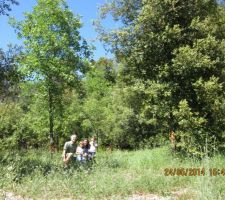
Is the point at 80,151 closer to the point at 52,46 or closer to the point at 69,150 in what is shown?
the point at 69,150

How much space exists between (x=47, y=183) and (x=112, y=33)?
10078 millimetres

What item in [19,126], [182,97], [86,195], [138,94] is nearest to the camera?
[86,195]

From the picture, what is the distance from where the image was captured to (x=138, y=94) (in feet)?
63.9

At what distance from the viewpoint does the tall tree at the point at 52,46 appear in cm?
2316

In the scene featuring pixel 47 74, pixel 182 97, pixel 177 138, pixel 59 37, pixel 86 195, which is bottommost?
pixel 86 195

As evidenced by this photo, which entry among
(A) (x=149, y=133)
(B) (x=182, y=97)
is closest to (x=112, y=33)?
(B) (x=182, y=97)

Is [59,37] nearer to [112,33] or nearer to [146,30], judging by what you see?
A: [112,33]

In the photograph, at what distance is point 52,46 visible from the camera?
2319cm

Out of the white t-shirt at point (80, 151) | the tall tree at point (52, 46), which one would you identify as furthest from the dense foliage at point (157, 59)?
the white t-shirt at point (80, 151)
